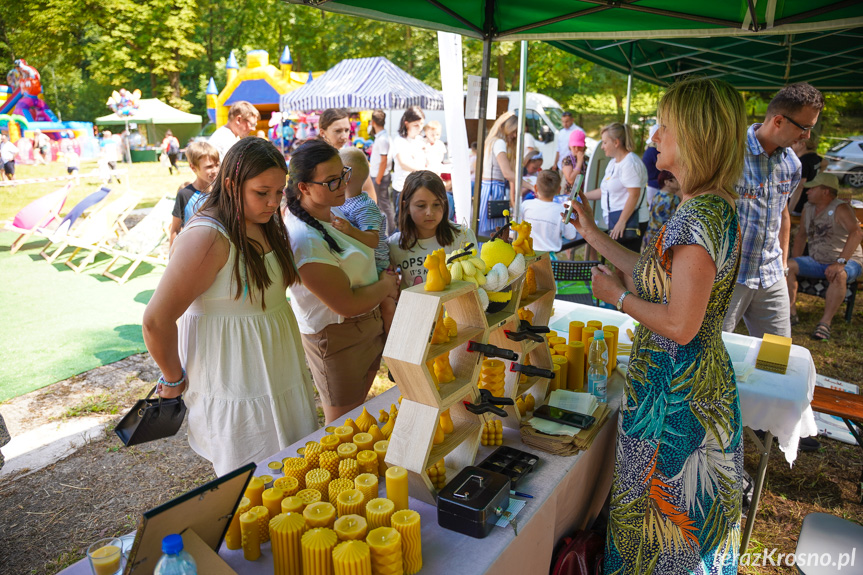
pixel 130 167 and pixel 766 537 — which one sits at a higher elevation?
pixel 130 167

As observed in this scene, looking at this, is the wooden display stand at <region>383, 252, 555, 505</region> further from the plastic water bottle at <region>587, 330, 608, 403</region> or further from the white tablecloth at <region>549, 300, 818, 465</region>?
the white tablecloth at <region>549, 300, 818, 465</region>

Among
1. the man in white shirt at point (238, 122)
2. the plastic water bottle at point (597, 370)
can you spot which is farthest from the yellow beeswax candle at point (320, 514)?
Result: the man in white shirt at point (238, 122)

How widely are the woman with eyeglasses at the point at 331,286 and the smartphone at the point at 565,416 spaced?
849 millimetres

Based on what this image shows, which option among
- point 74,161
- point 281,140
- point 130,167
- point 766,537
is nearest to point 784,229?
point 766,537

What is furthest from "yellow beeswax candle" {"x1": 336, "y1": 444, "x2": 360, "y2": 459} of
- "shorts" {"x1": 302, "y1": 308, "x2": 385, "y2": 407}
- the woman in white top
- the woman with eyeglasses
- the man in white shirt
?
the woman in white top

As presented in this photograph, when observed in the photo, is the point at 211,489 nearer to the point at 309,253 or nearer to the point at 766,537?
the point at 309,253

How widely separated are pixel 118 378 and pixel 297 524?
3903mm

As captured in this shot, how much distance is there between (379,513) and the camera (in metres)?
1.32

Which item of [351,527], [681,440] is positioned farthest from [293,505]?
[681,440]

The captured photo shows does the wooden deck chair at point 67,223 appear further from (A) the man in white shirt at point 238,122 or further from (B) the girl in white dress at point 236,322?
(B) the girl in white dress at point 236,322

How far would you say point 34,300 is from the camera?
6.25 m

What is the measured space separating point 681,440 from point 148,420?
169cm

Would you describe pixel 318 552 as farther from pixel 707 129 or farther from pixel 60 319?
pixel 60 319

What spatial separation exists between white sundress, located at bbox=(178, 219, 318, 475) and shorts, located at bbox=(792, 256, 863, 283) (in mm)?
5821
